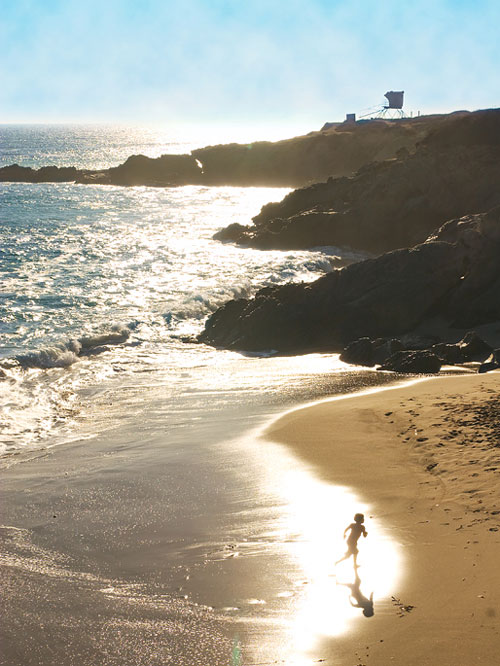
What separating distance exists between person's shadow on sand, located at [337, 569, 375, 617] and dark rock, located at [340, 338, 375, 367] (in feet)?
38.1

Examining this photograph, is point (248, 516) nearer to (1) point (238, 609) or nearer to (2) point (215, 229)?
(1) point (238, 609)

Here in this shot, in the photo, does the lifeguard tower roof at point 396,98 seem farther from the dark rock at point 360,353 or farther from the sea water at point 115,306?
the dark rock at point 360,353

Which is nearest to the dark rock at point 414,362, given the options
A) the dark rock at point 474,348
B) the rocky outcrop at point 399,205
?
the dark rock at point 474,348

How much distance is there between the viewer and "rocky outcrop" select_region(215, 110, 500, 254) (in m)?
42.9

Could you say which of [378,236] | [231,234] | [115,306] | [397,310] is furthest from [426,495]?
[231,234]

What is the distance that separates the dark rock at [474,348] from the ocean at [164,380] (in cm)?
277

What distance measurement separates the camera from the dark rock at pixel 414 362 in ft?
59.8

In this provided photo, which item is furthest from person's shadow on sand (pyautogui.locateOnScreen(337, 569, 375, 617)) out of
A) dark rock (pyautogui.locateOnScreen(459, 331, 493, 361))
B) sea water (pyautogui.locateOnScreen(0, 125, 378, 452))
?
dark rock (pyautogui.locateOnScreen(459, 331, 493, 361))

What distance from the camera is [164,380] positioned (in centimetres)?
1906

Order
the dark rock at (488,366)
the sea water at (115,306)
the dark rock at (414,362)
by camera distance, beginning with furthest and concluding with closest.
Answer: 1. the dark rock at (414,362)
2. the sea water at (115,306)
3. the dark rock at (488,366)

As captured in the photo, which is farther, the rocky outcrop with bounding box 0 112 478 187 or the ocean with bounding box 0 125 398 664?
the rocky outcrop with bounding box 0 112 478 187

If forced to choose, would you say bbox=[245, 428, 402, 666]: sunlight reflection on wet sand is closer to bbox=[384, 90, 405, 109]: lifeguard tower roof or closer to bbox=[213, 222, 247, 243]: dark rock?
bbox=[213, 222, 247, 243]: dark rock

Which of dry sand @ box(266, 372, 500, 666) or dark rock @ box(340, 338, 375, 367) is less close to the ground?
dark rock @ box(340, 338, 375, 367)

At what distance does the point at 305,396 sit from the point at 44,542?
8243 mm
